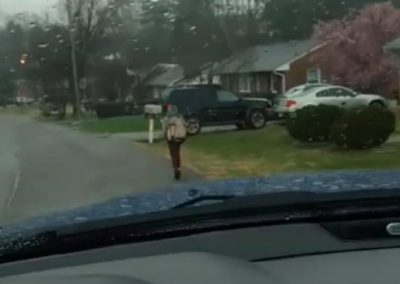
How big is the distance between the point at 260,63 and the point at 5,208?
1455 inches

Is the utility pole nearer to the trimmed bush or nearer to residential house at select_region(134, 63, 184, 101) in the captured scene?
residential house at select_region(134, 63, 184, 101)

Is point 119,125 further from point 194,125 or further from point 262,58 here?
point 262,58

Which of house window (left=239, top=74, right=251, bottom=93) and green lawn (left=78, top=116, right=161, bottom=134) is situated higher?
house window (left=239, top=74, right=251, bottom=93)

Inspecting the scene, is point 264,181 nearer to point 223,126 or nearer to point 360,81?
point 223,126

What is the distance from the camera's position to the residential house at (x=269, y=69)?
159ft

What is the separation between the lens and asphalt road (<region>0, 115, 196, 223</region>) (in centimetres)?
1388

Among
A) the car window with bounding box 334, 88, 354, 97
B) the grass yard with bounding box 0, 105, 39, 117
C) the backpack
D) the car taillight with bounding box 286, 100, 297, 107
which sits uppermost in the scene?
the backpack

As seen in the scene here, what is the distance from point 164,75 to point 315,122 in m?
22.9

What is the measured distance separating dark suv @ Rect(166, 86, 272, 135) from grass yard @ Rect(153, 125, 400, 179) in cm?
451

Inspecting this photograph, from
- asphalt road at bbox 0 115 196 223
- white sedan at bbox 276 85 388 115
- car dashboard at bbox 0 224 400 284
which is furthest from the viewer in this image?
white sedan at bbox 276 85 388 115

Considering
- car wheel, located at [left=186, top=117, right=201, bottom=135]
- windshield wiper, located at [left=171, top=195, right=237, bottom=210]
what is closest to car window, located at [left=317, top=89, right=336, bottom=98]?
car wheel, located at [left=186, top=117, right=201, bottom=135]

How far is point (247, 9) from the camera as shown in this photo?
162ft

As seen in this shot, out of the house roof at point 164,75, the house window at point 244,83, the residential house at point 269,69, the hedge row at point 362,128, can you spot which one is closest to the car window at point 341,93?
the residential house at point 269,69

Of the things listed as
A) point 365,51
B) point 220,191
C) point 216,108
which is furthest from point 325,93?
point 220,191
